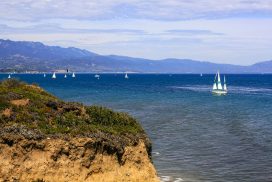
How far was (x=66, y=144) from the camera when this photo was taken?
2747cm

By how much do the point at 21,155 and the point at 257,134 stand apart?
38232 millimetres

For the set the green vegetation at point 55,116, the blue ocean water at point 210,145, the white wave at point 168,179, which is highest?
the green vegetation at point 55,116

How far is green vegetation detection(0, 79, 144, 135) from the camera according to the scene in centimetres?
2838

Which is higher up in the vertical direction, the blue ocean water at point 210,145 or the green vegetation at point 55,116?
the green vegetation at point 55,116

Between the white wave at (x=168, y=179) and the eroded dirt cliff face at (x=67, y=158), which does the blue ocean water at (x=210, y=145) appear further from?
the eroded dirt cliff face at (x=67, y=158)

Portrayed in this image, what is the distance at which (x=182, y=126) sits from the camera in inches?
2586

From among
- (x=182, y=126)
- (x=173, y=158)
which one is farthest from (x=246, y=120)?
(x=173, y=158)

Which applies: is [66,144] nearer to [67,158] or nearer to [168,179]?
[67,158]

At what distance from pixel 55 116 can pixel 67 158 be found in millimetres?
3550

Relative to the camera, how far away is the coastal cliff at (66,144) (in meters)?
26.6

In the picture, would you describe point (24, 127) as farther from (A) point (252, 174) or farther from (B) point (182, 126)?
(B) point (182, 126)

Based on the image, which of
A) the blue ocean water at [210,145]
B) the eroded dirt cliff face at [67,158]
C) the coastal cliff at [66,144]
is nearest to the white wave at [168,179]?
the blue ocean water at [210,145]

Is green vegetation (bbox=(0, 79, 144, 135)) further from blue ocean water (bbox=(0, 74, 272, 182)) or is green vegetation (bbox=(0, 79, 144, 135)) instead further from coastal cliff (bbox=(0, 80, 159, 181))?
blue ocean water (bbox=(0, 74, 272, 182))

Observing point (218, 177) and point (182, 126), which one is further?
point (182, 126)
